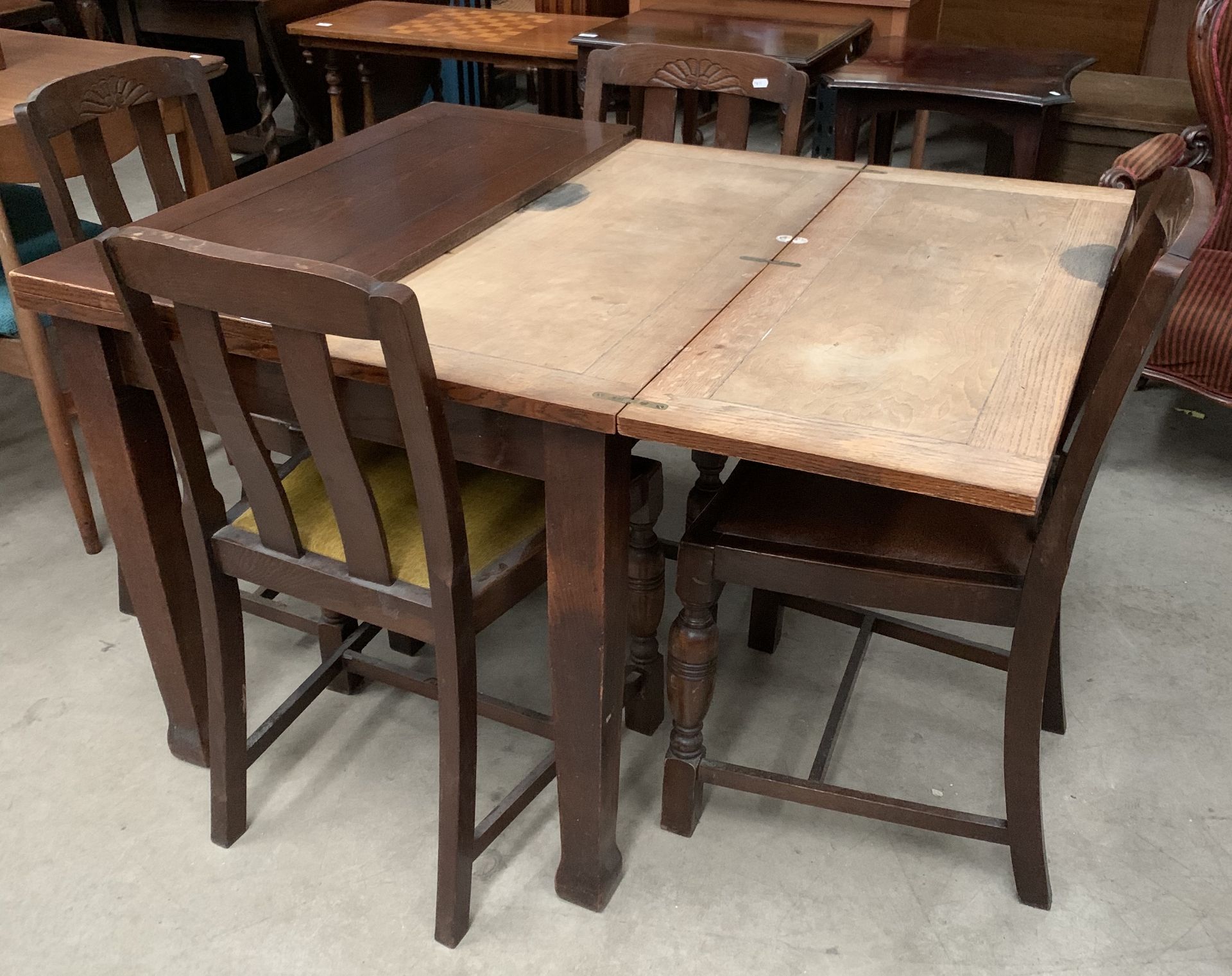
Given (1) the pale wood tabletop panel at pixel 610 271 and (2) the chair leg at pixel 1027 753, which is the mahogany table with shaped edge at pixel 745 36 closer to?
(1) the pale wood tabletop panel at pixel 610 271

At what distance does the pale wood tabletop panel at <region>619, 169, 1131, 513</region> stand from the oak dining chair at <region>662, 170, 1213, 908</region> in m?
0.08

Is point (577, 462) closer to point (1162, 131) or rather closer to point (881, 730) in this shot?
point (881, 730)

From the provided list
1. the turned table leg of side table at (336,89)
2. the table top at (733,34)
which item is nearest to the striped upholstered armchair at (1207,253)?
the table top at (733,34)

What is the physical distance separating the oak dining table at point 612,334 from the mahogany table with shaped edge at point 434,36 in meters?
1.61

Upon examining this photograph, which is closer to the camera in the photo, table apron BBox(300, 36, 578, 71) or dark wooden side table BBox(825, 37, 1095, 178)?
dark wooden side table BBox(825, 37, 1095, 178)

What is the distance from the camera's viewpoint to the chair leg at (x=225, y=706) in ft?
4.91

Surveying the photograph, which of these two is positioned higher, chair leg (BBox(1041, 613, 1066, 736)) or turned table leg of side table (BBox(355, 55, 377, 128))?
turned table leg of side table (BBox(355, 55, 377, 128))

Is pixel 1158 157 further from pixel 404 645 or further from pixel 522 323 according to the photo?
pixel 404 645

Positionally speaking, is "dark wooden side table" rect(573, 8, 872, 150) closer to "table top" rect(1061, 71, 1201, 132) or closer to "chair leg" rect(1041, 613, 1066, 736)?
"table top" rect(1061, 71, 1201, 132)

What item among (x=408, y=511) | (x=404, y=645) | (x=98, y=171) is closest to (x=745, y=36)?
(x=98, y=171)

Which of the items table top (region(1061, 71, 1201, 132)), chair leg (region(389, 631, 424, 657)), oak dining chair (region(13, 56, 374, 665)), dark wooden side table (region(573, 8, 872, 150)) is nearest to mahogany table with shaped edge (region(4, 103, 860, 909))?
oak dining chair (region(13, 56, 374, 665))

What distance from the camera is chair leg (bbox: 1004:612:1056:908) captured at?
4.55ft

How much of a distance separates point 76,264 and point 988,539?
48.4 inches

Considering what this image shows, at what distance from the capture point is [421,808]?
172 cm
